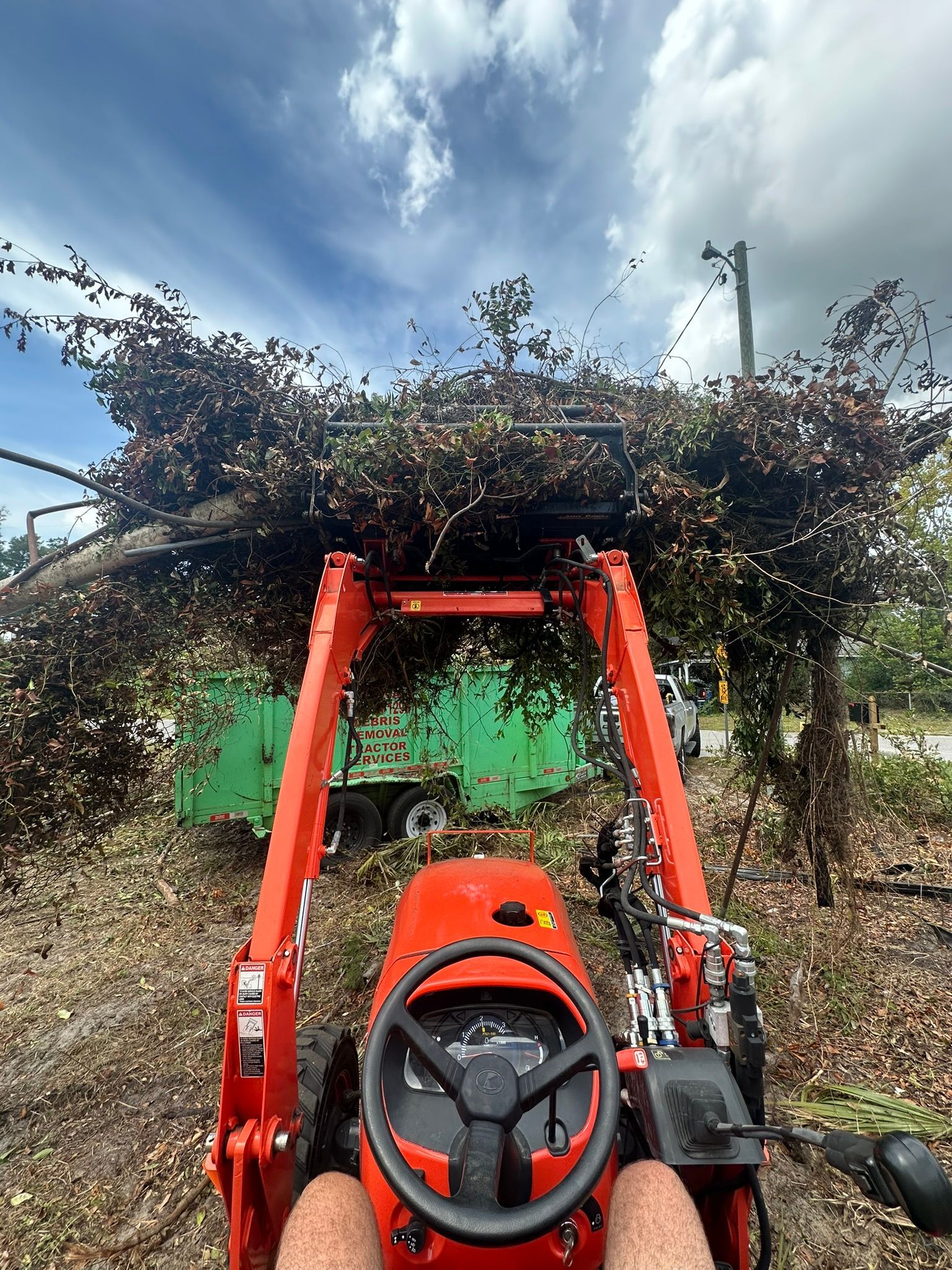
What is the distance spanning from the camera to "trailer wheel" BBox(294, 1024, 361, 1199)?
2025 millimetres

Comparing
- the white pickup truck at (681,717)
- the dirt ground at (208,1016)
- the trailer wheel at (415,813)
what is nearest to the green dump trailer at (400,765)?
the trailer wheel at (415,813)

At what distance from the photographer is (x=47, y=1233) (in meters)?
2.54

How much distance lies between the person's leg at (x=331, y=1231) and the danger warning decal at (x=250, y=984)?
1.55ft

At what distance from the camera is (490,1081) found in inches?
51.2

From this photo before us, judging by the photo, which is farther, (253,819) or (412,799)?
(412,799)

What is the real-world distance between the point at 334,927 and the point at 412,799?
181 cm

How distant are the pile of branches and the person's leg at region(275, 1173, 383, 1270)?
2091mm

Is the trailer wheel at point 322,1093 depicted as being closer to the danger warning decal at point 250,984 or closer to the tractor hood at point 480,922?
the tractor hood at point 480,922

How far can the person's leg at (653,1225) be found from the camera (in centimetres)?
117

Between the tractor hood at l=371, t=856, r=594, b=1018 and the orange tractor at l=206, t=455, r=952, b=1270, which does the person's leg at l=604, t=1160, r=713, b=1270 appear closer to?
the orange tractor at l=206, t=455, r=952, b=1270

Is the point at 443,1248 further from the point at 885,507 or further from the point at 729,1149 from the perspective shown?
the point at 885,507

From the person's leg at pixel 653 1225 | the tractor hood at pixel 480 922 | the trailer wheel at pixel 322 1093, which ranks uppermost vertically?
the tractor hood at pixel 480 922

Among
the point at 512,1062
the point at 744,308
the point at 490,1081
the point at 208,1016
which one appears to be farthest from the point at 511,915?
the point at 744,308

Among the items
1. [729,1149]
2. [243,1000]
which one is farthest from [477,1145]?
[243,1000]
